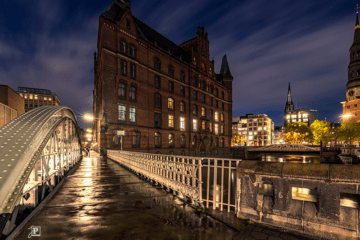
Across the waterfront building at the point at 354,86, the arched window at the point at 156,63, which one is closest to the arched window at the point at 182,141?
the arched window at the point at 156,63

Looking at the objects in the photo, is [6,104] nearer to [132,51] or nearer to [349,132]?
[132,51]

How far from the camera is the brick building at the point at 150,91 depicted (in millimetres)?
24984

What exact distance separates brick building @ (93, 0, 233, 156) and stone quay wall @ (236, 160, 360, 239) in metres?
22.3

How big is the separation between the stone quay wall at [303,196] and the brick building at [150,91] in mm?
22251

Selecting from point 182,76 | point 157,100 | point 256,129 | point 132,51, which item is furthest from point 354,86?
point 132,51

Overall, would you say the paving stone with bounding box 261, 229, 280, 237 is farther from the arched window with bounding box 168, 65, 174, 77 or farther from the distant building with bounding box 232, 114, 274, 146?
the distant building with bounding box 232, 114, 274, 146

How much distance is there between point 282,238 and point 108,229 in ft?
11.3

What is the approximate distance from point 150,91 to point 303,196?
29.0 m

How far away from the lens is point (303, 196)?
133 inches

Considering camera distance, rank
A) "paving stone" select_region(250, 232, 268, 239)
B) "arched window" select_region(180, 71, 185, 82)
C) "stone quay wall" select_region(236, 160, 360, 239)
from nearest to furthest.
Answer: "stone quay wall" select_region(236, 160, 360, 239) → "paving stone" select_region(250, 232, 268, 239) → "arched window" select_region(180, 71, 185, 82)

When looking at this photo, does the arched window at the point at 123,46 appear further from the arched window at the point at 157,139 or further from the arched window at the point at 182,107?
the arched window at the point at 182,107

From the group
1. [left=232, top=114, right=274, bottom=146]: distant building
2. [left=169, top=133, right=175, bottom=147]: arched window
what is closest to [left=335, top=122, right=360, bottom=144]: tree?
[left=169, top=133, right=175, bottom=147]: arched window

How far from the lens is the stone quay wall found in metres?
3.00

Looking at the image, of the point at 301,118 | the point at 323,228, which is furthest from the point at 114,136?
the point at 301,118
